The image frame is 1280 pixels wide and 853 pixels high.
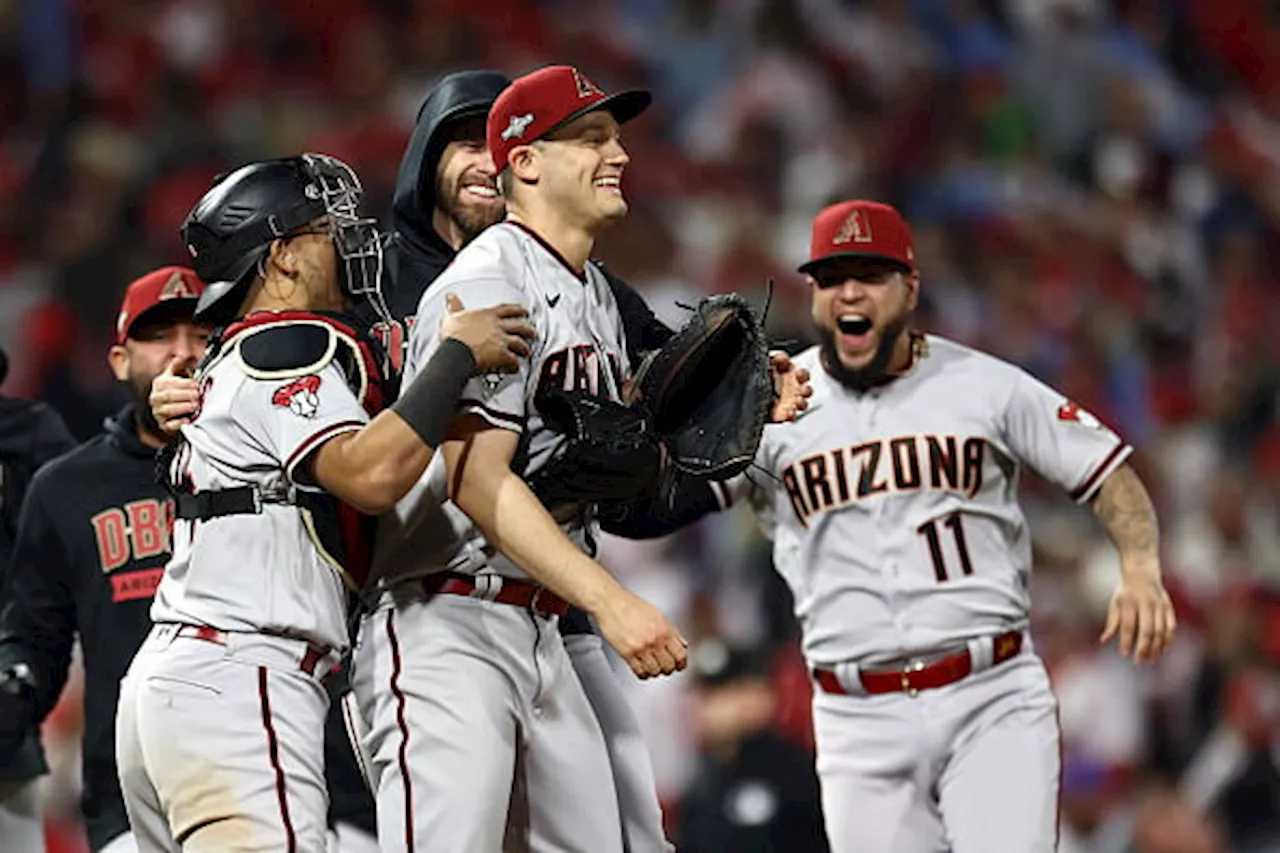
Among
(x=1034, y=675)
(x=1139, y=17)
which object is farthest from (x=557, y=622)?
(x=1139, y=17)

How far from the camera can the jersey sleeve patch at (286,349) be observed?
384 cm

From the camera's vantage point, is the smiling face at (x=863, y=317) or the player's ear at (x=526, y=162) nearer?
the player's ear at (x=526, y=162)

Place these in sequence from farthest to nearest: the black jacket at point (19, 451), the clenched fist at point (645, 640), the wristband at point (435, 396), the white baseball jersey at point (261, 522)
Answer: the black jacket at point (19, 451), the white baseball jersey at point (261, 522), the wristband at point (435, 396), the clenched fist at point (645, 640)

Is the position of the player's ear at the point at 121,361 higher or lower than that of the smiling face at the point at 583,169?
lower

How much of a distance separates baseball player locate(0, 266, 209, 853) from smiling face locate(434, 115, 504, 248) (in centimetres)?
74

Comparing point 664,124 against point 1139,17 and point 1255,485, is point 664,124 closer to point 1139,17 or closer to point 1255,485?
point 1139,17

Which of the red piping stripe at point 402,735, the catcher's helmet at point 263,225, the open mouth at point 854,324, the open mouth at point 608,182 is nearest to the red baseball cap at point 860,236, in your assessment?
the open mouth at point 854,324

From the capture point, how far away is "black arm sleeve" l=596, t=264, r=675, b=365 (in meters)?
4.54

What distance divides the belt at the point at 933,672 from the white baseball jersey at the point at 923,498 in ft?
0.12

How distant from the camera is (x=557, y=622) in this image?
4230mm

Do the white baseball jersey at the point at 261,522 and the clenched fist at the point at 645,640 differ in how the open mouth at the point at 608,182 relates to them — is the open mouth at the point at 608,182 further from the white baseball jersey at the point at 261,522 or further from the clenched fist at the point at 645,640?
the clenched fist at the point at 645,640

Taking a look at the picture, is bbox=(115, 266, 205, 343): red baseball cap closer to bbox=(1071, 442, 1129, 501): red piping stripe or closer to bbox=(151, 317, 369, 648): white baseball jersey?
bbox=(151, 317, 369, 648): white baseball jersey

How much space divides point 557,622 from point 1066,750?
4838mm

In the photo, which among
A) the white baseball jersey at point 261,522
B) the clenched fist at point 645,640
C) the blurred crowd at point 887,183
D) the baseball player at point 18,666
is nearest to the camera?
the clenched fist at point 645,640
